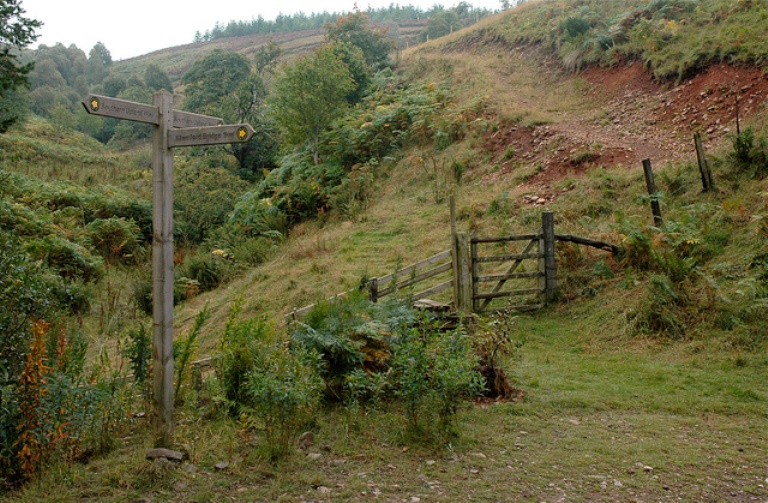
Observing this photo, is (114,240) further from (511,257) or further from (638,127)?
(638,127)

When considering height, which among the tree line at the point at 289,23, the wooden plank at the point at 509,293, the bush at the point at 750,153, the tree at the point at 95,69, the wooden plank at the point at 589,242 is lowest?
the wooden plank at the point at 509,293

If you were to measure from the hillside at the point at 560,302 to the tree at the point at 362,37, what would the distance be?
29.7 ft

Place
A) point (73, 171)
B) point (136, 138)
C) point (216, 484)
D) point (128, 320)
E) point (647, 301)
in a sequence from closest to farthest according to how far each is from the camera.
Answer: point (216, 484)
point (647, 301)
point (128, 320)
point (73, 171)
point (136, 138)

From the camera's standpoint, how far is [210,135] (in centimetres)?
482

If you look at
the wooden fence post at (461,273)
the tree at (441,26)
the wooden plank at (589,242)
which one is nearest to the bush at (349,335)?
the wooden fence post at (461,273)

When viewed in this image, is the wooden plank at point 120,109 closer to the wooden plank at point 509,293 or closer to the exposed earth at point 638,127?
the wooden plank at point 509,293

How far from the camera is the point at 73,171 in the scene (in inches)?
1142

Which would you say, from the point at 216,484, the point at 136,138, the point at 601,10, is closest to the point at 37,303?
the point at 216,484

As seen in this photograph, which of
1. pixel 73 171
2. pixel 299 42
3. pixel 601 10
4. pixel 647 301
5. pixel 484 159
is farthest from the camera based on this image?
pixel 299 42

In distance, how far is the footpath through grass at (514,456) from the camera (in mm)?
4219

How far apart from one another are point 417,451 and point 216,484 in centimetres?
165

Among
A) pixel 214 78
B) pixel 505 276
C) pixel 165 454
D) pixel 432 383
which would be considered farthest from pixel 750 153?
pixel 214 78

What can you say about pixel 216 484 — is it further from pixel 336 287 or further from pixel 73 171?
pixel 73 171

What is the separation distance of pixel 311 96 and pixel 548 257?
46.6 ft
